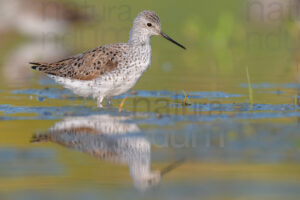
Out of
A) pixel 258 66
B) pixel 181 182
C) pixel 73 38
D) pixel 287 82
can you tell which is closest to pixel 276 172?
pixel 181 182

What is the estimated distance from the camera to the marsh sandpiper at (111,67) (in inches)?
380

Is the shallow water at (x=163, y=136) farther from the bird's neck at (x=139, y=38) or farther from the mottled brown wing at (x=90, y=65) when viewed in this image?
the bird's neck at (x=139, y=38)

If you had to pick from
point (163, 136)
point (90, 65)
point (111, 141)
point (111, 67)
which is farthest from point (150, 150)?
point (90, 65)

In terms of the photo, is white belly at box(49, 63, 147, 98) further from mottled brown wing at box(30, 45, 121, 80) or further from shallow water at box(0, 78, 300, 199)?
shallow water at box(0, 78, 300, 199)

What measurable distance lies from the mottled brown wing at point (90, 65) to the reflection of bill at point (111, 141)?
1.42m

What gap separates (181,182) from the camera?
5531mm

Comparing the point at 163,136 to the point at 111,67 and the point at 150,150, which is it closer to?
the point at 150,150

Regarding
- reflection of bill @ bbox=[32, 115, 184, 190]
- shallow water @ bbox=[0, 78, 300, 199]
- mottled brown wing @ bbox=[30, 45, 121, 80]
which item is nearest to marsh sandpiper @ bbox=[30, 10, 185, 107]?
mottled brown wing @ bbox=[30, 45, 121, 80]

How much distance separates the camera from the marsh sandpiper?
31.7 ft

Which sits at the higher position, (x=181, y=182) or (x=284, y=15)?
(x=284, y=15)

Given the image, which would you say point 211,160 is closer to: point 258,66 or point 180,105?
point 180,105

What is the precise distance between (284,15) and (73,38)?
315 inches

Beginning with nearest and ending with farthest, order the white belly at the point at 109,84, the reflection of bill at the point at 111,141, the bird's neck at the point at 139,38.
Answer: the reflection of bill at the point at 111,141
the white belly at the point at 109,84
the bird's neck at the point at 139,38

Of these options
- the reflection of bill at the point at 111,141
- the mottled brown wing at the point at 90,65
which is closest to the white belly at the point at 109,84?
the mottled brown wing at the point at 90,65
